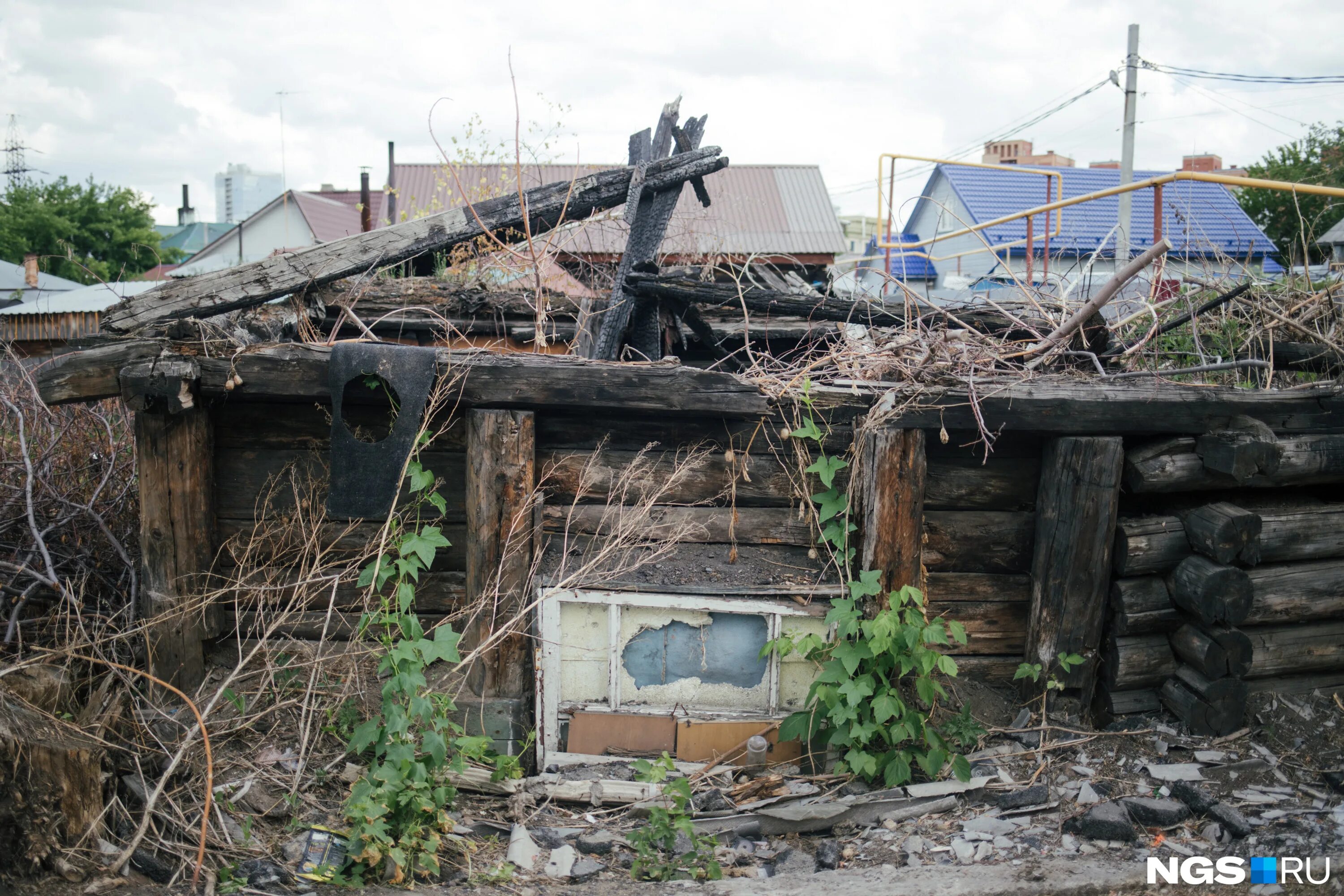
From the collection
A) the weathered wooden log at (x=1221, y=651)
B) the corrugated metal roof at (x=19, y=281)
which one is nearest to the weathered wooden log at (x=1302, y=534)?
the weathered wooden log at (x=1221, y=651)

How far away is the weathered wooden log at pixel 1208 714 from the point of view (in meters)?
3.65

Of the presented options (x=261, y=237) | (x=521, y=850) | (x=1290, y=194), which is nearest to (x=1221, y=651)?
(x=521, y=850)

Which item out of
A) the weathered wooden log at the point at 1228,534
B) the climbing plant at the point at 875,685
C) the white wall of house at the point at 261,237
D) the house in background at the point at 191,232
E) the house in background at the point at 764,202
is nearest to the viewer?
the climbing plant at the point at 875,685

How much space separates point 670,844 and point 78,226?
126 feet

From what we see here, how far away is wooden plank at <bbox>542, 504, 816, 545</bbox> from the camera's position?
3781 mm

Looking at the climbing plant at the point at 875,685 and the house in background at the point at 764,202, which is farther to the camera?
the house in background at the point at 764,202

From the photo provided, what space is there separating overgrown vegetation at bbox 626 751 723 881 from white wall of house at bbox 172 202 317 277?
28546 millimetres

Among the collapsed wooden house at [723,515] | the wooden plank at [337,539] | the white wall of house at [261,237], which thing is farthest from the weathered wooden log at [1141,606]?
the white wall of house at [261,237]

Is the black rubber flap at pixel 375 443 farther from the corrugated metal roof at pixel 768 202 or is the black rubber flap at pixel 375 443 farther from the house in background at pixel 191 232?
the house in background at pixel 191 232

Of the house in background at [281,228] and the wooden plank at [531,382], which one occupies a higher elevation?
the house in background at [281,228]

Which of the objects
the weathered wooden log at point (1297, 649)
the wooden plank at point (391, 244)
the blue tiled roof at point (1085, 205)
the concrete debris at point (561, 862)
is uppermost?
the blue tiled roof at point (1085, 205)

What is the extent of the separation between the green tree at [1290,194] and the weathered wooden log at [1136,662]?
1012cm

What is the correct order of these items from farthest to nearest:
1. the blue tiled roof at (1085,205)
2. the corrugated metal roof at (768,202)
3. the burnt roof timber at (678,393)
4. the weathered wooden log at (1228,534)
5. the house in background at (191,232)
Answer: the house in background at (191,232)
the corrugated metal roof at (768,202)
the blue tiled roof at (1085,205)
the weathered wooden log at (1228,534)
the burnt roof timber at (678,393)

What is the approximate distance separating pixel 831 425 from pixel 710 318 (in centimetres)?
267
